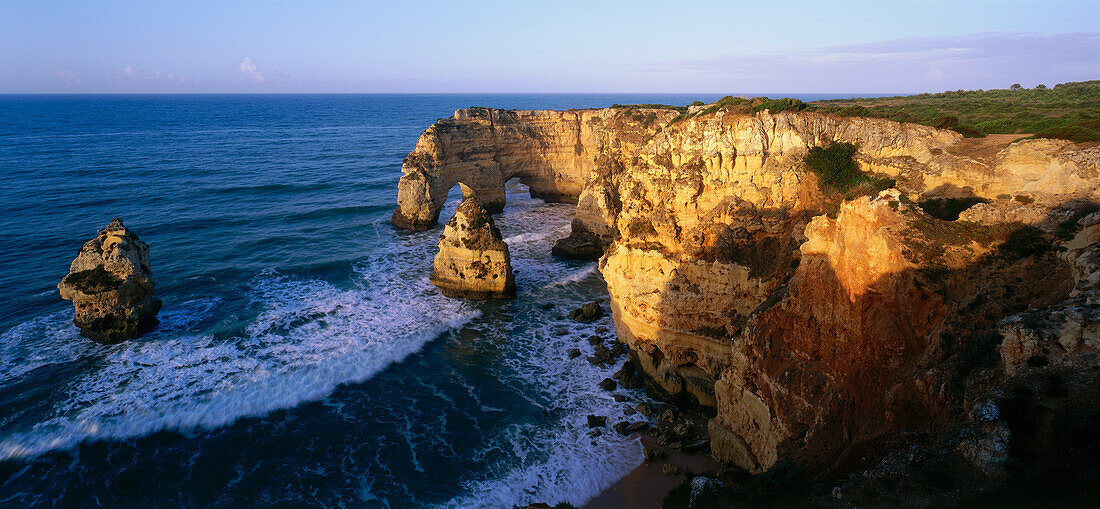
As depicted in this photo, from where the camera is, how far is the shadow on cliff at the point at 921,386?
6613 millimetres

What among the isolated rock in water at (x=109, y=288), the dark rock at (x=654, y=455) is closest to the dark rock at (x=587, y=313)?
the dark rock at (x=654, y=455)

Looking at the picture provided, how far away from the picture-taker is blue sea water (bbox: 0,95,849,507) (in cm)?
1440

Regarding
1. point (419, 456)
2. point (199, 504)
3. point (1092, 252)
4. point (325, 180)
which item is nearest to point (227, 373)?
point (199, 504)

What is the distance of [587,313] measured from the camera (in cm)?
2380

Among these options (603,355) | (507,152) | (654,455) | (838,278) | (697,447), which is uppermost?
(507,152)

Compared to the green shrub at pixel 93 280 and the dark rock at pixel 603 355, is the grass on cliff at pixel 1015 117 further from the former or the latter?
the green shrub at pixel 93 280

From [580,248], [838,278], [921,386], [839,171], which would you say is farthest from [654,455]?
[580,248]

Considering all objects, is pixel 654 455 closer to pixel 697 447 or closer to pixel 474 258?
pixel 697 447

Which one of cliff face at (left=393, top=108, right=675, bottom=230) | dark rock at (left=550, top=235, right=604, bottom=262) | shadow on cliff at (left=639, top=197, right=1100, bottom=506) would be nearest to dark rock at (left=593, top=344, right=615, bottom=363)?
shadow on cliff at (left=639, top=197, right=1100, bottom=506)

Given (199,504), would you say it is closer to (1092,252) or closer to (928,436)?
(928,436)

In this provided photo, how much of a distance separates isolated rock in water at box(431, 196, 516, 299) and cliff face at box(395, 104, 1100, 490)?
762 centimetres

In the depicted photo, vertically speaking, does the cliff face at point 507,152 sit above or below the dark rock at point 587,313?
above

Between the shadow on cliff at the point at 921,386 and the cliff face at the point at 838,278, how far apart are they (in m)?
0.04

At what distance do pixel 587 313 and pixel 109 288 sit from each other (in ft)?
66.7
